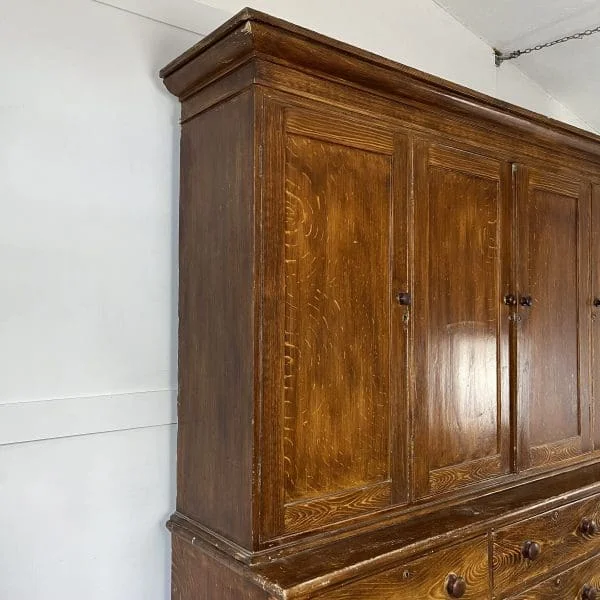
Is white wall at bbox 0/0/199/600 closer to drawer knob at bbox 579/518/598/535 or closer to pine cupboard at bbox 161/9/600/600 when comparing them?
pine cupboard at bbox 161/9/600/600

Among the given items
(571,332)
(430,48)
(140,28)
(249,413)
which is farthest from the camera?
(430,48)

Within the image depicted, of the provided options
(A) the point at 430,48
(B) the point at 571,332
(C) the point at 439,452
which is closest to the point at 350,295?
(C) the point at 439,452

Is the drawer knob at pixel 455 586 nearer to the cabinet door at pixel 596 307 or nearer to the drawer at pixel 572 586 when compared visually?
the drawer at pixel 572 586

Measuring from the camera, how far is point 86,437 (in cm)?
147

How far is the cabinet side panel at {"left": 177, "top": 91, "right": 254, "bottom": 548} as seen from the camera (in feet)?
4.29

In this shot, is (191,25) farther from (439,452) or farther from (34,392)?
(439,452)

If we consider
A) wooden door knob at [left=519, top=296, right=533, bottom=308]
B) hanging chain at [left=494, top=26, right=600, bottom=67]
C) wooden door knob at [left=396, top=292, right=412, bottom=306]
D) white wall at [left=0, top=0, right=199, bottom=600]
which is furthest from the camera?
hanging chain at [left=494, top=26, right=600, bottom=67]

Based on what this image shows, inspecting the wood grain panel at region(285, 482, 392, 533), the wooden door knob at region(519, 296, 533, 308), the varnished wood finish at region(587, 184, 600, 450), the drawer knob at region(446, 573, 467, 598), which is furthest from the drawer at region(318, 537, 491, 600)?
the varnished wood finish at region(587, 184, 600, 450)

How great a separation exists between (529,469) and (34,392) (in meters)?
1.47

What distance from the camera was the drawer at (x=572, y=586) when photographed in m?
1.69

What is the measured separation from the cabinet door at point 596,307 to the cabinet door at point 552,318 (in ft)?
0.15

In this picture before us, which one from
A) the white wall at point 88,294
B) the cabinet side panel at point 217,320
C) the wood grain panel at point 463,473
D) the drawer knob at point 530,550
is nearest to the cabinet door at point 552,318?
the wood grain panel at point 463,473

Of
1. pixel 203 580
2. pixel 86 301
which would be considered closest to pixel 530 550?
pixel 203 580

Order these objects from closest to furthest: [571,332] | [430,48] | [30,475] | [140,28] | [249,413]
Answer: [249,413] < [30,475] < [140,28] < [571,332] < [430,48]
